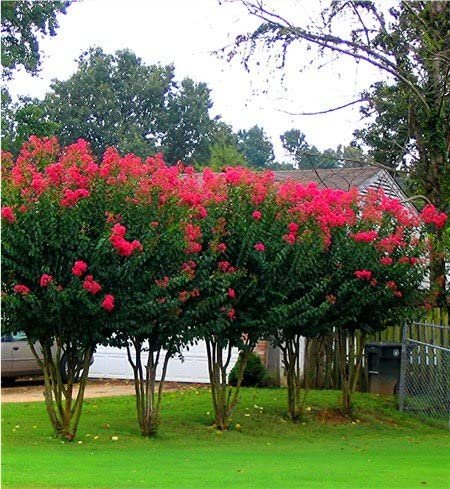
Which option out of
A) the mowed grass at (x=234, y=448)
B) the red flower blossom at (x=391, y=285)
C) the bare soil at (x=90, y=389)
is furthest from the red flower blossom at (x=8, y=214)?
the bare soil at (x=90, y=389)

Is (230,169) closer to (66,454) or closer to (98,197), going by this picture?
(98,197)

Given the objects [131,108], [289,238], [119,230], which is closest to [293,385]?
[289,238]

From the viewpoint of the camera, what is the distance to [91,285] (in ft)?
39.5

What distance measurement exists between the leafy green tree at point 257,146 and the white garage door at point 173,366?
53287mm

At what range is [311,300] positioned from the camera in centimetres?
1490

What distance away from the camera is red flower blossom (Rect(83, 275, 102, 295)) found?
12039mm

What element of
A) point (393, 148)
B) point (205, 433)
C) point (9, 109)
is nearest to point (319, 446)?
point (205, 433)

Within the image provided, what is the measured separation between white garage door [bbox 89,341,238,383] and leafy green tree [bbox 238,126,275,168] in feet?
175

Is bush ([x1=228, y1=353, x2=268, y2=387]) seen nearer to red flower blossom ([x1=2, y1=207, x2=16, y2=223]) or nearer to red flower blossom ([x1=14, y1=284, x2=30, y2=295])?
red flower blossom ([x1=14, y1=284, x2=30, y2=295])

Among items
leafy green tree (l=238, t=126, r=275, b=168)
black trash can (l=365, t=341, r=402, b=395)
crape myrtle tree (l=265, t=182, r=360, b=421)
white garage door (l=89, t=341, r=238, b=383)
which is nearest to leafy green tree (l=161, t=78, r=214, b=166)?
leafy green tree (l=238, t=126, r=275, b=168)

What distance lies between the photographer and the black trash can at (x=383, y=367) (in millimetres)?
19984

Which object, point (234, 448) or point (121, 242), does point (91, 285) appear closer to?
point (121, 242)

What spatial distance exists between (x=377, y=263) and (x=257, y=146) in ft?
211

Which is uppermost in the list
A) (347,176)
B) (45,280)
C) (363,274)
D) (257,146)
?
(257,146)
